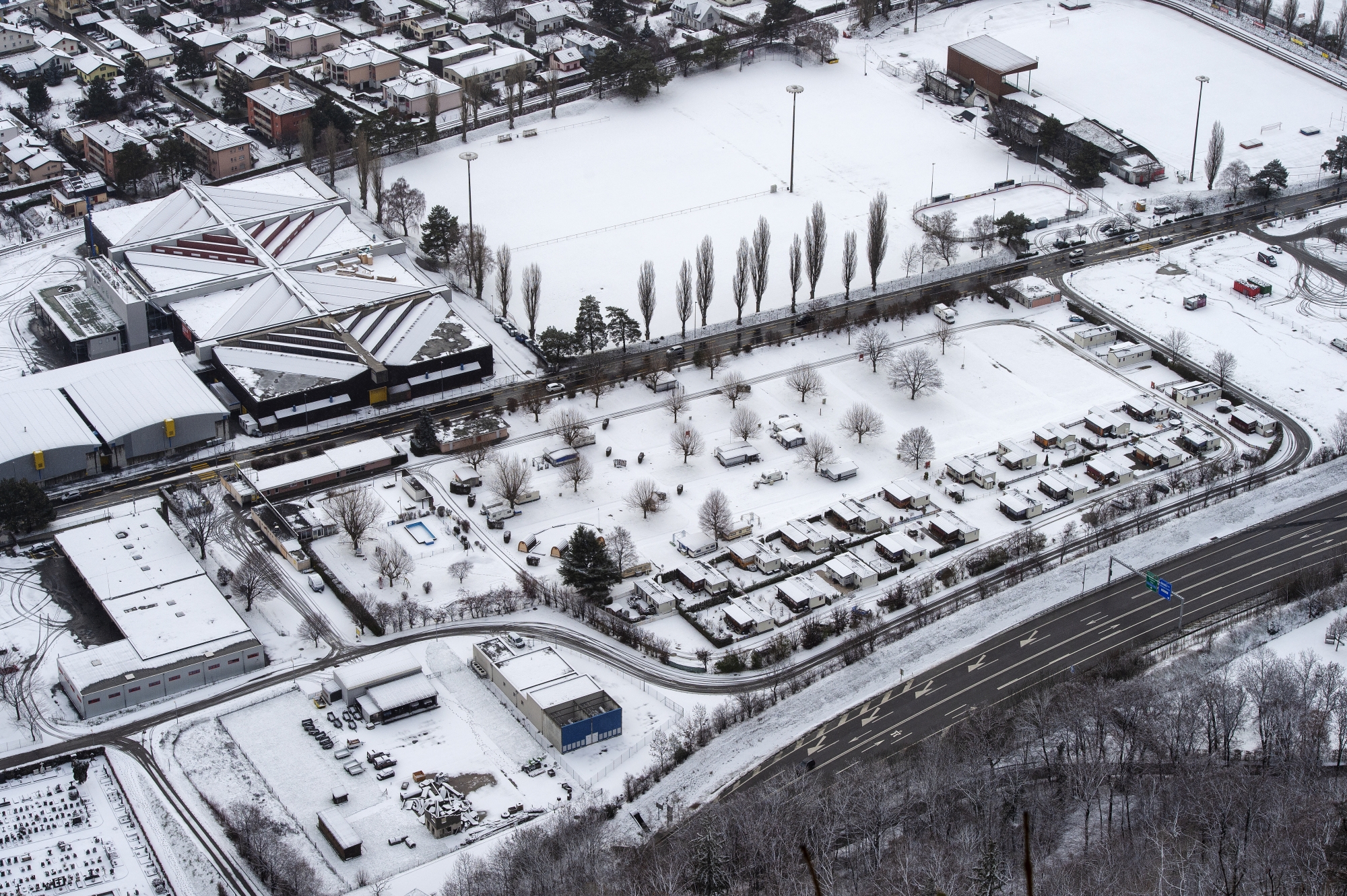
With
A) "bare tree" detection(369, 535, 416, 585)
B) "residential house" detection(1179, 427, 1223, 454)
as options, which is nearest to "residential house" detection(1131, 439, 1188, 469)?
"residential house" detection(1179, 427, 1223, 454)

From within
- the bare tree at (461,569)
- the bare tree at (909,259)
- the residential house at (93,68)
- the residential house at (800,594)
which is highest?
the residential house at (93,68)

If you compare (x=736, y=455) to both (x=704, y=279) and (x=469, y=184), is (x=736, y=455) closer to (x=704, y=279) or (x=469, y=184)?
(x=704, y=279)

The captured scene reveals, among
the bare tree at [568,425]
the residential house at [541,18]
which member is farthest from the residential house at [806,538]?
the residential house at [541,18]

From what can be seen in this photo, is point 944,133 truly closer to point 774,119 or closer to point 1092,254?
point 774,119

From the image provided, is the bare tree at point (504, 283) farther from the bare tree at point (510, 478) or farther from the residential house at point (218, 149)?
the residential house at point (218, 149)

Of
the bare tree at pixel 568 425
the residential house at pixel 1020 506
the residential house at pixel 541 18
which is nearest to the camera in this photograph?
the residential house at pixel 1020 506

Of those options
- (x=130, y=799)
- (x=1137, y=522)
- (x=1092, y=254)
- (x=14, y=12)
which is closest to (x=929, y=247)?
(x=1092, y=254)

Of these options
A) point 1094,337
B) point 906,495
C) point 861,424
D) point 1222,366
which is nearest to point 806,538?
point 906,495
